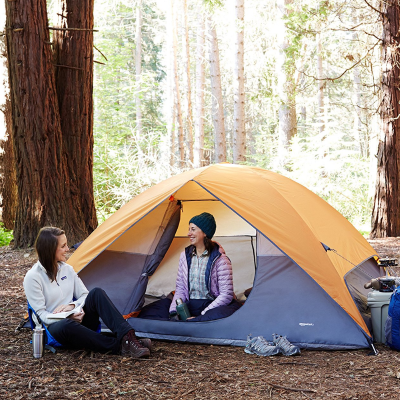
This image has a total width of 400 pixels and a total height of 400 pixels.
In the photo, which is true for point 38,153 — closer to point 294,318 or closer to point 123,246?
point 123,246

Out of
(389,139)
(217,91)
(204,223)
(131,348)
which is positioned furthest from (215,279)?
(217,91)

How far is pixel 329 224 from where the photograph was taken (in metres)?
4.54

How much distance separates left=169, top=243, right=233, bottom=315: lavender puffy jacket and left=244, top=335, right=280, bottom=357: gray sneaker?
48 centimetres

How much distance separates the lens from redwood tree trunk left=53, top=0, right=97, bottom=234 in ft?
23.1

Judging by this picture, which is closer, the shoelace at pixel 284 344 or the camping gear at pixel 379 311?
the shoelace at pixel 284 344

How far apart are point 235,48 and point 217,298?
9.31 m

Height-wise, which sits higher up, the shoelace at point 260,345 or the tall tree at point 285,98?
the tall tree at point 285,98

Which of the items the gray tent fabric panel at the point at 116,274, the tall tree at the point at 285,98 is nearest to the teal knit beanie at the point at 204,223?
the gray tent fabric panel at the point at 116,274

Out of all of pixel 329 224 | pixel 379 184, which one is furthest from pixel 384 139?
pixel 329 224

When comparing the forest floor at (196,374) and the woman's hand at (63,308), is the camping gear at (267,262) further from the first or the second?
the woman's hand at (63,308)

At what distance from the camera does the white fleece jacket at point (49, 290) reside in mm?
3320

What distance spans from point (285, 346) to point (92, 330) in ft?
4.36

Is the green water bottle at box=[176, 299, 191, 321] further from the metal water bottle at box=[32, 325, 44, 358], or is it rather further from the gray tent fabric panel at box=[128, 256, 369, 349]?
the metal water bottle at box=[32, 325, 44, 358]

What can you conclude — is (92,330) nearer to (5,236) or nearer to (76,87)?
(76,87)
